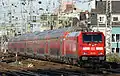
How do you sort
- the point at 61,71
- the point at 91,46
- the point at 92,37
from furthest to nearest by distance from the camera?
the point at 92,37
the point at 91,46
the point at 61,71

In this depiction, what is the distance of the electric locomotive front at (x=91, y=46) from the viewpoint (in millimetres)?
23906

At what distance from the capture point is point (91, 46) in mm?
24391

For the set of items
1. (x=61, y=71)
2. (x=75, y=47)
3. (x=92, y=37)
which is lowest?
(x=61, y=71)

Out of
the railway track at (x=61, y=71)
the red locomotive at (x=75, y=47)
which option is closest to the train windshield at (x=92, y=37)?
the red locomotive at (x=75, y=47)

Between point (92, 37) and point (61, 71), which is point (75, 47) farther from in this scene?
point (61, 71)

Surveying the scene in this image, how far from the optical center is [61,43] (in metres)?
29.0

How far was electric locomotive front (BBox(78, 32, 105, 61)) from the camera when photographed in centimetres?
2391

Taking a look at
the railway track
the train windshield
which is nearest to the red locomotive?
the train windshield

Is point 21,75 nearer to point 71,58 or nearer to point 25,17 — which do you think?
point 71,58

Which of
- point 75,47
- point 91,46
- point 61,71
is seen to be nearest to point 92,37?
point 91,46

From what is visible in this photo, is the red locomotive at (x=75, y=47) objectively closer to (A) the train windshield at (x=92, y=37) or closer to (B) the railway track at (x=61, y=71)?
(A) the train windshield at (x=92, y=37)

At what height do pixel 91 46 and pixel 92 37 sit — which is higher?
pixel 92 37

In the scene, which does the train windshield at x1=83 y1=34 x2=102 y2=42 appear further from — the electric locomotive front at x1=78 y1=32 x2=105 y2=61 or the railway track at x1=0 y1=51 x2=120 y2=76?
the railway track at x1=0 y1=51 x2=120 y2=76

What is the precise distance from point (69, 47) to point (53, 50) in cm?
613
